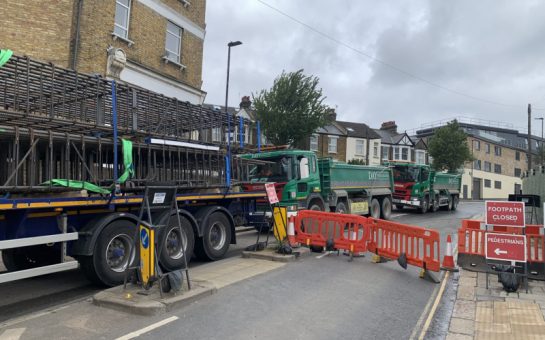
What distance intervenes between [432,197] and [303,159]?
45.4 feet

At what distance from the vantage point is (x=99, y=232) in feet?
21.1

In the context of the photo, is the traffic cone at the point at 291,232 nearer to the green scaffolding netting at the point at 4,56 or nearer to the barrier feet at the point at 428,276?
the barrier feet at the point at 428,276

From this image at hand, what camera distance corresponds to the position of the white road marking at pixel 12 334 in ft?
15.3

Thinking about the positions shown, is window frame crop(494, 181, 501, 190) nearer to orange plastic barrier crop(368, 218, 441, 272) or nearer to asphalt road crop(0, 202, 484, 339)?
orange plastic barrier crop(368, 218, 441, 272)

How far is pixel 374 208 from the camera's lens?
17984mm

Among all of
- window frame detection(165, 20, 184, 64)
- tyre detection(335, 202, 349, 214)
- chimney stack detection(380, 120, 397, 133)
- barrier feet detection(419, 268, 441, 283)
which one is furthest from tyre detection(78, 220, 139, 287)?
chimney stack detection(380, 120, 397, 133)

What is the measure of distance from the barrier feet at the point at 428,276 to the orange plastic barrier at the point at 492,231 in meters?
1.31

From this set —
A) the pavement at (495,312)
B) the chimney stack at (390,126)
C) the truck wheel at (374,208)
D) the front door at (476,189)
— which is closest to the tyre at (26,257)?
the pavement at (495,312)

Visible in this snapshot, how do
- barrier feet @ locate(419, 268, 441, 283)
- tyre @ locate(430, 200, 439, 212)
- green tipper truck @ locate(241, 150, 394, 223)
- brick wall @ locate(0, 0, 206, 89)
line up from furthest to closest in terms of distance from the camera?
tyre @ locate(430, 200, 439, 212) < brick wall @ locate(0, 0, 206, 89) < green tipper truck @ locate(241, 150, 394, 223) < barrier feet @ locate(419, 268, 441, 283)

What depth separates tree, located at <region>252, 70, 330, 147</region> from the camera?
75.4 ft

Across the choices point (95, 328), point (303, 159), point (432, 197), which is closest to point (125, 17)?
point (303, 159)

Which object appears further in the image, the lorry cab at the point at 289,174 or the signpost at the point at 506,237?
the lorry cab at the point at 289,174

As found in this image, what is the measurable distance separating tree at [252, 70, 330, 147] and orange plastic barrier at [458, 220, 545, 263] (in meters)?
14.6

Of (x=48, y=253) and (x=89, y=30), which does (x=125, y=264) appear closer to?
(x=48, y=253)
